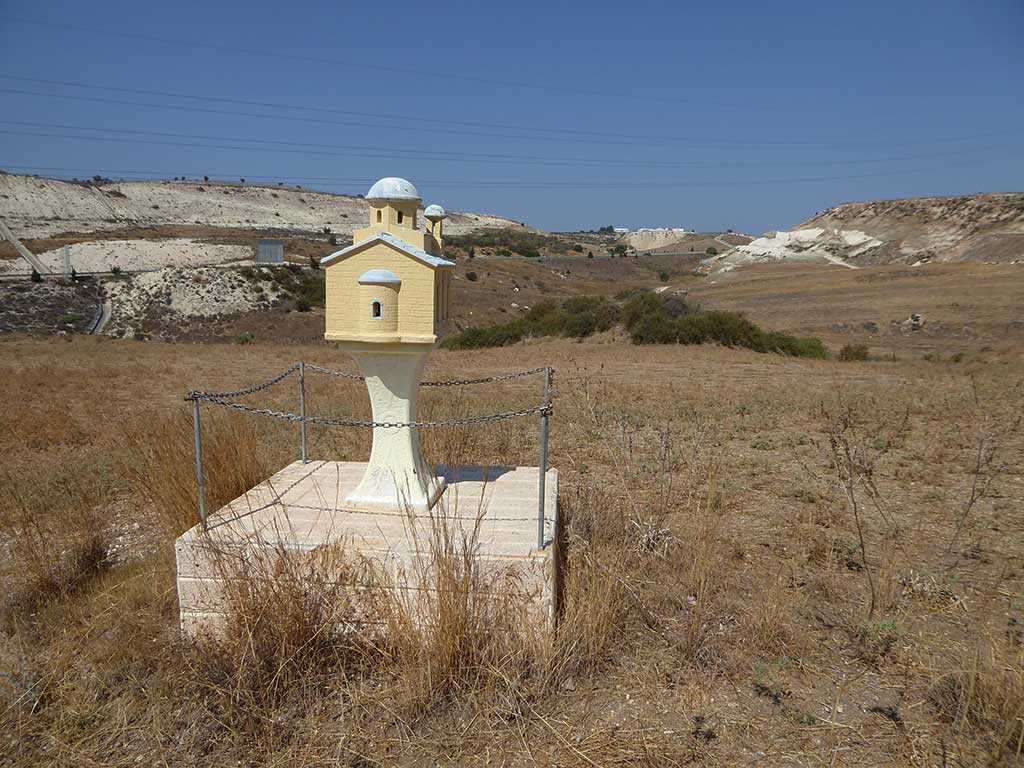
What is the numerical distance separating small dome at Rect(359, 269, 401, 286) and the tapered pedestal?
0.43m

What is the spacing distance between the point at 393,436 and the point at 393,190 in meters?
1.70

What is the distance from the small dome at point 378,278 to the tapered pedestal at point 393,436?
1.40 feet

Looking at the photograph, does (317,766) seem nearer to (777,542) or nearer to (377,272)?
(377,272)

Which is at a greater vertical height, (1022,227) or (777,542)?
(1022,227)

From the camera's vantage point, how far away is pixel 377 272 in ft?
14.1

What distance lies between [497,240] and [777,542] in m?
76.5

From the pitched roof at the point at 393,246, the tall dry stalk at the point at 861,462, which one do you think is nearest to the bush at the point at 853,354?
the tall dry stalk at the point at 861,462

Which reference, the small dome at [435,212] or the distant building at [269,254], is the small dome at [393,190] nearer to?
the small dome at [435,212]

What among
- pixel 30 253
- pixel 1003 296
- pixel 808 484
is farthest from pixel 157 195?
pixel 808 484

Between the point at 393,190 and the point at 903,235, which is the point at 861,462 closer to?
the point at 393,190

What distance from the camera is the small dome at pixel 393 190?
14.8 ft

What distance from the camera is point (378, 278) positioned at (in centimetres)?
425

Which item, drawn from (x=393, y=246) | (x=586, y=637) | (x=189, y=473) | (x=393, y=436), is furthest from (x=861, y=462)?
(x=189, y=473)

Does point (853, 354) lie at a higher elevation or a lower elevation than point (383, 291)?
lower
